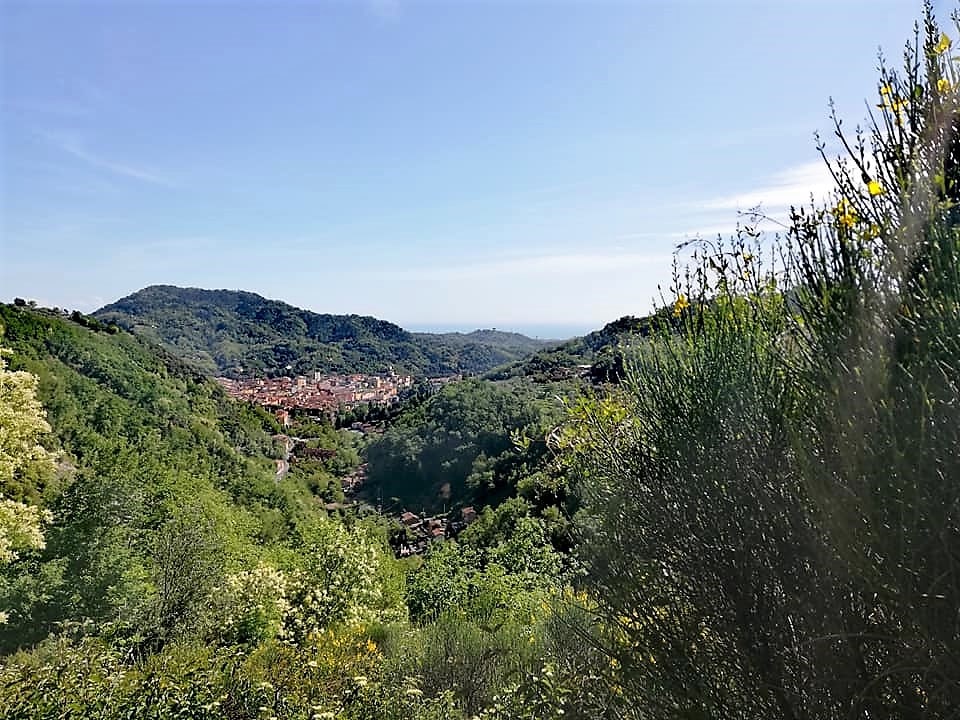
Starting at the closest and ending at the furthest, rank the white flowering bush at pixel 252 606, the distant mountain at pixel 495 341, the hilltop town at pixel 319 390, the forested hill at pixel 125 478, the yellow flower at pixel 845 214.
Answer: the yellow flower at pixel 845 214 < the white flowering bush at pixel 252 606 < the forested hill at pixel 125 478 < the hilltop town at pixel 319 390 < the distant mountain at pixel 495 341

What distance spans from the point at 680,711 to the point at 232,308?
122340 mm

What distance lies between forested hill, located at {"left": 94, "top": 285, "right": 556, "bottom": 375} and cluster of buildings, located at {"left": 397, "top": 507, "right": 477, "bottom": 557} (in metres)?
60.7

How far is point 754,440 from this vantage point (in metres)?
2.00

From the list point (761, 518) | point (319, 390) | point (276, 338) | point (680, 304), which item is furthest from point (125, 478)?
point (276, 338)

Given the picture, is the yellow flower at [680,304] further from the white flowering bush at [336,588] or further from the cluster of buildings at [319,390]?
the cluster of buildings at [319,390]

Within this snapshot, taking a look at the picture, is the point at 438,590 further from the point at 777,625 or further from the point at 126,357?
the point at 126,357

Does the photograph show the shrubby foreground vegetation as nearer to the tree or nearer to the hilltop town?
the tree

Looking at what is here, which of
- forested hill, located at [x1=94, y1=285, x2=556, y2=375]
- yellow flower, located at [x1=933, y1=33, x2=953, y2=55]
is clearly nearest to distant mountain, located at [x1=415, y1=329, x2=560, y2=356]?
forested hill, located at [x1=94, y1=285, x2=556, y2=375]

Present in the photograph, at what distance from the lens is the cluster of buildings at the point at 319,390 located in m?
58.8

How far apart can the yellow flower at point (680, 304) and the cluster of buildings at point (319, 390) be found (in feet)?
174

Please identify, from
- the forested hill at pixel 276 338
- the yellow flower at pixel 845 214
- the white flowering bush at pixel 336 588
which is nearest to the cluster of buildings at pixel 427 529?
the white flowering bush at pixel 336 588

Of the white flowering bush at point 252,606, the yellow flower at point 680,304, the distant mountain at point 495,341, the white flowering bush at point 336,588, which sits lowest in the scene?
the white flowering bush at point 336,588

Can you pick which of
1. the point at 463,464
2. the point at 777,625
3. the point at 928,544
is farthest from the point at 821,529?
the point at 463,464

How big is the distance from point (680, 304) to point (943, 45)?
1.21 m
